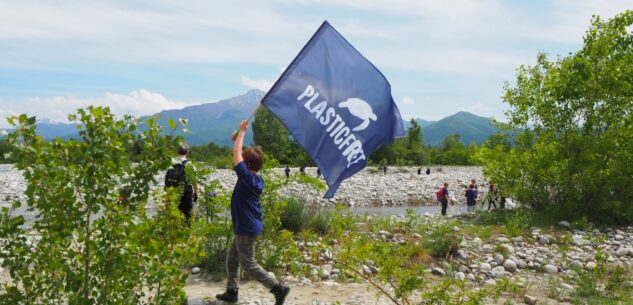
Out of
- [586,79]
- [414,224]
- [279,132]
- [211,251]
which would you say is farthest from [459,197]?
[279,132]

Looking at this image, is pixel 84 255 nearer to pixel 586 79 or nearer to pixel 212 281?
pixel 212 281

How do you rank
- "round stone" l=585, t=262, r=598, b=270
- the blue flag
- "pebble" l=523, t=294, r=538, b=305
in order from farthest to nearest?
"round stone" l=585, t=262, r=598, b=270, "pebble" l=523, t=294, r=538, b=305, the blue flag

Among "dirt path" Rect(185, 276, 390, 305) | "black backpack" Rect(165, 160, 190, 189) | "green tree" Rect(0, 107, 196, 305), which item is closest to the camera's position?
"green tree" Rect(0, 107, 196, 305)

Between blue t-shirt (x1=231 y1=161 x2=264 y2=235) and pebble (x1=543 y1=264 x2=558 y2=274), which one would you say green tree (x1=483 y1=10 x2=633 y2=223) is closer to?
pebble (x1=543 y1=264 x2=558 y2=274)

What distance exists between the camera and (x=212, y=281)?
7.11m

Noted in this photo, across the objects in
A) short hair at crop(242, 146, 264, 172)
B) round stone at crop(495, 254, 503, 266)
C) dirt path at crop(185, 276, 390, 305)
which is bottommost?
dirt path at crop(185, 276, 390, 305)

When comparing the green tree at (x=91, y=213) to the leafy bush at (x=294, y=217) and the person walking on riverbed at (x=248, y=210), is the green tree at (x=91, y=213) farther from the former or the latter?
the leafy bush at (x=294, y=217)

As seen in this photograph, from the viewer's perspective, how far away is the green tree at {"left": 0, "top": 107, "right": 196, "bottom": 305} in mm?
3128

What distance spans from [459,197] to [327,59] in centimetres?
3002

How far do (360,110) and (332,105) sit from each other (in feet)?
1.09

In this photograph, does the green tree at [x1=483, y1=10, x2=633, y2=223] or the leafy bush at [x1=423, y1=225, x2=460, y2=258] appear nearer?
the leafy bush at [x1=423, y1=225, x2=460, y2=258]

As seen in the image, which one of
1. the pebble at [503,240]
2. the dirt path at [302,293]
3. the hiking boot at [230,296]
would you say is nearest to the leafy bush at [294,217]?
the dirt path at [302,293]

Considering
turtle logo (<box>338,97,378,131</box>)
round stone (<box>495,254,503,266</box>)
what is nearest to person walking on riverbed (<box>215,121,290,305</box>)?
turtle logo (<box>338,97,378,131</box>)

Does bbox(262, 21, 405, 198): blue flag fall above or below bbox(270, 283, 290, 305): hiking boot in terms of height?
above
